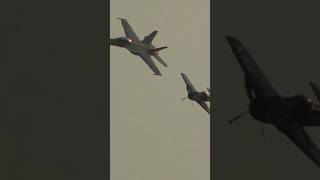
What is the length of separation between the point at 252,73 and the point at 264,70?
31.3 inches

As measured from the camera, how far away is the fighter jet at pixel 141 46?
13.5m

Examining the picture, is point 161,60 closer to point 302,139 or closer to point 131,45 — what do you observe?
point 131,45

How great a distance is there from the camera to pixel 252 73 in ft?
32.8

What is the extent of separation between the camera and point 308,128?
Result: 32.7ft

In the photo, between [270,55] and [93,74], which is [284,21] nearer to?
[270,55]

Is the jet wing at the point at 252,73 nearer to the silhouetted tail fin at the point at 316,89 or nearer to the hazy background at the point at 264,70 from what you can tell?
the hazy background at the point at 264,70

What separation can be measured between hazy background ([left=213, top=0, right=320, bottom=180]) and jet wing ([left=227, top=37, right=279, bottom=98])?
2.04 feet

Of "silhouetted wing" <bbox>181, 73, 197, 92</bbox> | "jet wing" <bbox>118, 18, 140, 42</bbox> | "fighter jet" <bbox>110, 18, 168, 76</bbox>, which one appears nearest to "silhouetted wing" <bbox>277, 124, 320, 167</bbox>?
"silhouetted wing" <bbox>181, 73, 197, 92</bbox>

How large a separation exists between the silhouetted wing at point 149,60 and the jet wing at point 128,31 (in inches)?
16.8

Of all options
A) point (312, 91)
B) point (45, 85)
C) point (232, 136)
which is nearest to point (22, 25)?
point (45, 85)

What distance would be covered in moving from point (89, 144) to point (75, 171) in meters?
0.67

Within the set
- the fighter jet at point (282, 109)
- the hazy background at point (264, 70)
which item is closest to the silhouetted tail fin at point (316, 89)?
the fighter jet at point (282, 109)

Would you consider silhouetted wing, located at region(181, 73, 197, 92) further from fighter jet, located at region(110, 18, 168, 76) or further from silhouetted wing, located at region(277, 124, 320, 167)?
silhouetted wing, located at region(277, 124, 320, 167)

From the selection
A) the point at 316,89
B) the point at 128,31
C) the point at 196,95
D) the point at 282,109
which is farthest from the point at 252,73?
the point at 128,31
